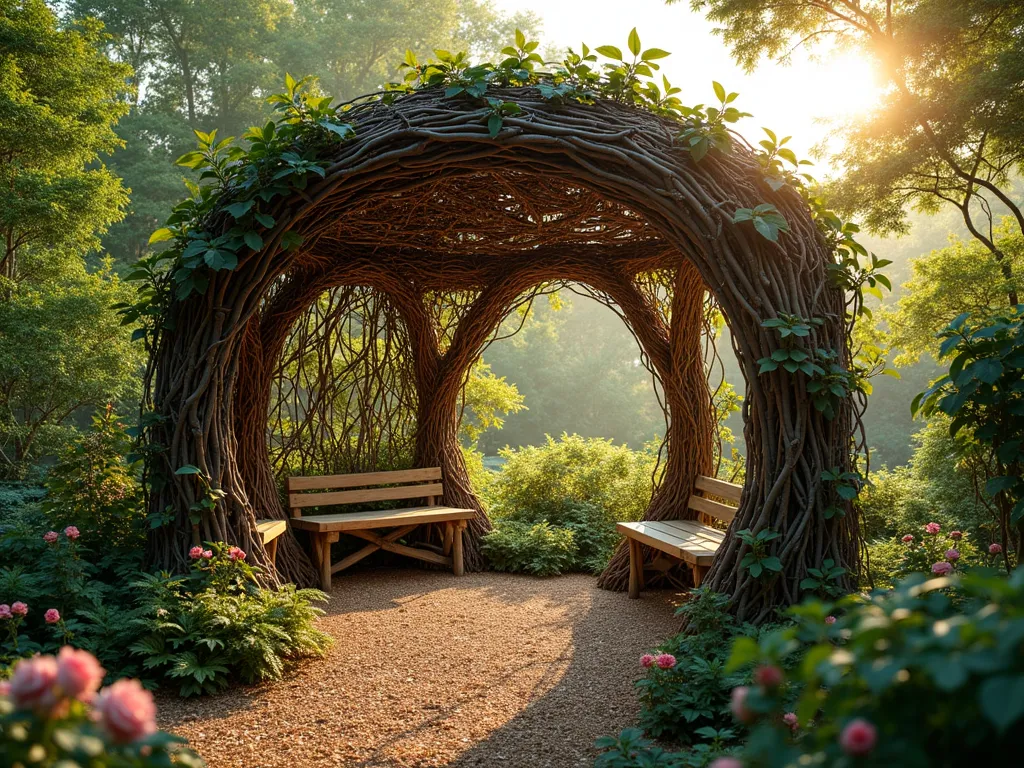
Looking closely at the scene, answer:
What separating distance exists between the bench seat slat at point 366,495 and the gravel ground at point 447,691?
0.83 meters

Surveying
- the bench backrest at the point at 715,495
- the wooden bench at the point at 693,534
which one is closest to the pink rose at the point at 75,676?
the wooden bench at the point at 693,534

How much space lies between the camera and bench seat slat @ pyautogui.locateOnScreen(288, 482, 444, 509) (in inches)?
228

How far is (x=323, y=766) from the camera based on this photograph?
2717 millimetres

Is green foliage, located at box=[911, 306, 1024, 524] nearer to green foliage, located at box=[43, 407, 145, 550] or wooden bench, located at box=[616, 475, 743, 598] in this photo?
wooden bench, located at box=[616, 475, 743, 598]

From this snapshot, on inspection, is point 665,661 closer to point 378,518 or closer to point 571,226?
point 571,226

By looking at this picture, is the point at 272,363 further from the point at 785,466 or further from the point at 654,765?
the point at 654,765

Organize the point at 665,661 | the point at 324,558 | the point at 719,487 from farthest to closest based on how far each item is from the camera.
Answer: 1. the point at 324,558
2. the point at 719,487
3. the point at 665,661

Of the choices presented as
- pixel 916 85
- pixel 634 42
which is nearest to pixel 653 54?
pixel 634 42

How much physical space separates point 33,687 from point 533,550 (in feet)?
18.1

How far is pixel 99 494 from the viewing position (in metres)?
4.29

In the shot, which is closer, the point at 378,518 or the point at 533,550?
the point at 378,518

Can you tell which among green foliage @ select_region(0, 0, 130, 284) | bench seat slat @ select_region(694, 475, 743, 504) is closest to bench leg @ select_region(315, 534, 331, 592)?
bench seat slat @ select_region(694, 475, 743, 504)

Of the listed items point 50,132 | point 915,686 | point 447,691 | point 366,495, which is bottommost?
point 447,691

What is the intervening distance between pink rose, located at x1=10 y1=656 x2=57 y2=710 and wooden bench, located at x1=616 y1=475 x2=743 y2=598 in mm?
3741
